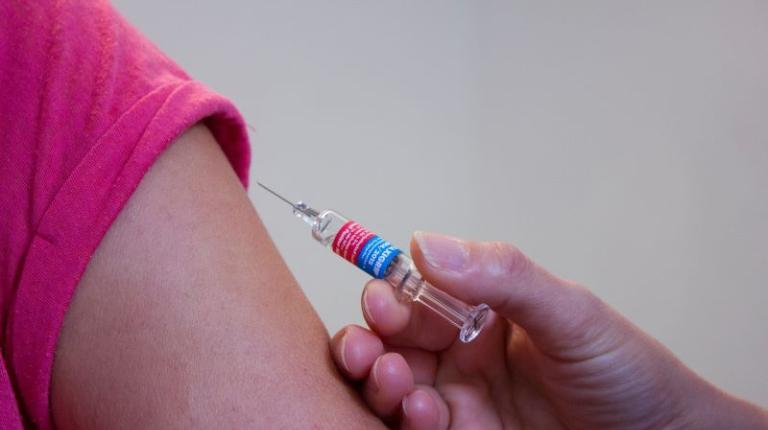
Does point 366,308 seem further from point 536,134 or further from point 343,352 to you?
point 536,134

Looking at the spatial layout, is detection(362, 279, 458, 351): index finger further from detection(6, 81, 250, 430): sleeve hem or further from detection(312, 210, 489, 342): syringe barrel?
detection(6, 81, 250, 430): sleeve hem

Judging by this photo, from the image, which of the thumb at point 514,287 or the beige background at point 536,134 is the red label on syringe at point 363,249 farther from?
the beige background at point 536,134

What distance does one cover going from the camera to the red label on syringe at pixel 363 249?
0.68 metres

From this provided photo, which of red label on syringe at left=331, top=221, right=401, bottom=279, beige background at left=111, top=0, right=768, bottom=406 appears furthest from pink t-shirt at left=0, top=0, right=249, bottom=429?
beige background at left=111, top=0, right=768, bottom=406

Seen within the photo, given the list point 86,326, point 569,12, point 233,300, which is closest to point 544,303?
point 233,300

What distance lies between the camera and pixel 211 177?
1.90 feet

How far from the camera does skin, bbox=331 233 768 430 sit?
26.7 inches

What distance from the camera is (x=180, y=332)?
0.51 metres

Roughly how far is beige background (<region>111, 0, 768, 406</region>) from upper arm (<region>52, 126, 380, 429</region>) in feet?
3.70

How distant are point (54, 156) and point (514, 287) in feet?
1.57

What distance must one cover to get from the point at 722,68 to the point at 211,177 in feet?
4.35

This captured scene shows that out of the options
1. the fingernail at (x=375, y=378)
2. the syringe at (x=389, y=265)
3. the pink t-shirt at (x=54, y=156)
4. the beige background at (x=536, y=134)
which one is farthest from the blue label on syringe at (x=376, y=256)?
the beige background at (x=536, y=134)

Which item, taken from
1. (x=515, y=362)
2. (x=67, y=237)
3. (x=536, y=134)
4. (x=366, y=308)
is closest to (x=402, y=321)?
(x=366, y=308)

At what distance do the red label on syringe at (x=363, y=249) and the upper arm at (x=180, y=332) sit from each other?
13 cm
